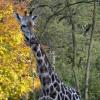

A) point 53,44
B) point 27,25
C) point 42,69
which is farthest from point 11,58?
point 27,25

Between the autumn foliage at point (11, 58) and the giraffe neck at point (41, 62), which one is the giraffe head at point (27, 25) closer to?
the giraffe neck at point (41, 62)

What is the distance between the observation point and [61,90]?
420 inches

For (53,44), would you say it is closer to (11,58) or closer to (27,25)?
(11,58)

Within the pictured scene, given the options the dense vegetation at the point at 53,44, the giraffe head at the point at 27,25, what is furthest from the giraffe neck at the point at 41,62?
the dense vegetation at the point at 53,44

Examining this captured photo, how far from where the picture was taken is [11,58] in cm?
2686

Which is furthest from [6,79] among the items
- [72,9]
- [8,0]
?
[72,9]

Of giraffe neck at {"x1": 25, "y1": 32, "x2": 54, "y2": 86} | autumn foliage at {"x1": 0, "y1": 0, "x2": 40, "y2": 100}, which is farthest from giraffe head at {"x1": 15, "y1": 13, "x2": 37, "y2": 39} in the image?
autumn foliage at {"x1": 0, "y1": 0, "x2": 40, "y2": 100}

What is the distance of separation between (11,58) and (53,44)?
25.3 ft

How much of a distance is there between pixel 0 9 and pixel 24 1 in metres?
3.41

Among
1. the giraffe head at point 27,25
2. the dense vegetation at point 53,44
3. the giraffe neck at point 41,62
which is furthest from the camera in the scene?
the dense vegetation at point 53,44

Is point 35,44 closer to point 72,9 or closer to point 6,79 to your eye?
point 6,79

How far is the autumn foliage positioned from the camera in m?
26.6

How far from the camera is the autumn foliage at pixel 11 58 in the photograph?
26.6 m

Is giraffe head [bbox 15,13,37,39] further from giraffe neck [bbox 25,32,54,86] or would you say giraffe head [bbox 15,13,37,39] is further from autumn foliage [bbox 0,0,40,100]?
autumn foliage [bbox 0,0,40,100]
